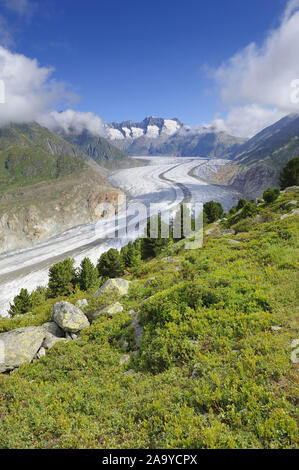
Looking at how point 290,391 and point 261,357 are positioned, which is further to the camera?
point 261,357

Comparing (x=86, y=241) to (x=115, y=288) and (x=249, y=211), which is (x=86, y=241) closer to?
(x=249, y=211)

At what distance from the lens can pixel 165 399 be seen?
537 centimetres

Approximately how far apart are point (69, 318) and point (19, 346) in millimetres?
2367

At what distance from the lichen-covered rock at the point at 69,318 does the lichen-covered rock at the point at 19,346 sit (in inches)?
39.2

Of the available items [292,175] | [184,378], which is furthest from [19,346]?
[292,175]

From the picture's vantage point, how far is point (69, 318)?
11297mm

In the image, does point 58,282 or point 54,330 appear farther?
point 58,282

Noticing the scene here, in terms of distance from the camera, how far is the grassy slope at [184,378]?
14.4ft

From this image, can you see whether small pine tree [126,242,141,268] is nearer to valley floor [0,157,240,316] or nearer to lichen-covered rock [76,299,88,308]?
lichen-covered rock [76,299,88,308]

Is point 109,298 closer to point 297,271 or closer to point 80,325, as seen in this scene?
point 80,325

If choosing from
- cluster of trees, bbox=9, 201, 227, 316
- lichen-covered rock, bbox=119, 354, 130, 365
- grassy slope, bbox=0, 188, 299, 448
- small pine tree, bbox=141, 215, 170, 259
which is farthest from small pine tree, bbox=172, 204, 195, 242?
lichen-covered rock, bbox=119, 354, 130, 365

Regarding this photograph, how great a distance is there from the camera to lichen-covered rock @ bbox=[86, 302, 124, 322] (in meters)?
11.7
